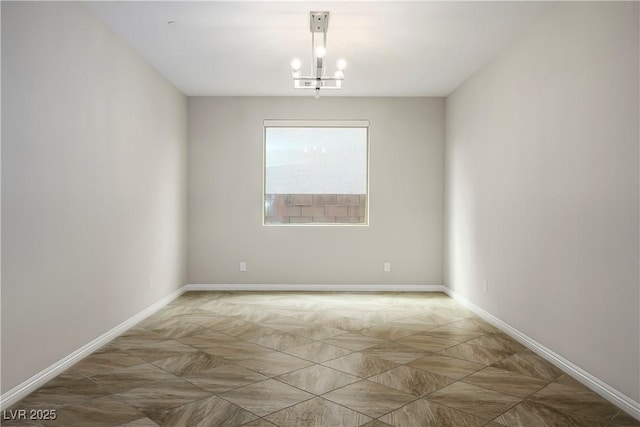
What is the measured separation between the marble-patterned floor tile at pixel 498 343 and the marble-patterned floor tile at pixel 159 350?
7.58ft

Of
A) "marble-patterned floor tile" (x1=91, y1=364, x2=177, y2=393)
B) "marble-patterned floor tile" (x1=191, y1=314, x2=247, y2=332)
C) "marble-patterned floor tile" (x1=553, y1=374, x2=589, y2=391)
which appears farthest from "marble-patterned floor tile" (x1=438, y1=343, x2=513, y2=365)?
"marble-patterned floor tile" (x1=91, y1=364, x2=177, y2=393)

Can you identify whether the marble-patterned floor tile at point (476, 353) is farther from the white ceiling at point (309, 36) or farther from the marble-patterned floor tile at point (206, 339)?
the white ceiling at point (309, 36)

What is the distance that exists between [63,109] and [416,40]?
2.83 metres

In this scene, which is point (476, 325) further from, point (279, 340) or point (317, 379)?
point (317, 379)

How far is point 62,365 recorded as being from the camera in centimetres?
295

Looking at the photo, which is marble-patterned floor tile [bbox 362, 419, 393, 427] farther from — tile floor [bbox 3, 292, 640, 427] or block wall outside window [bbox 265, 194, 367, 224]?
block wall outside window [bbox 265, 194, 367, 224]

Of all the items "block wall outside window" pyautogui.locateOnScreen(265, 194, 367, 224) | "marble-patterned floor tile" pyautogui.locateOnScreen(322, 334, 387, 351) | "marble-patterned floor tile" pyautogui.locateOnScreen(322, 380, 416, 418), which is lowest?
"marble-patterned floor tile" pyautogui.locateOnScreen(322, 334, 387, 351)

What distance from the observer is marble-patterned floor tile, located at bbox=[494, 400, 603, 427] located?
7.50 feet

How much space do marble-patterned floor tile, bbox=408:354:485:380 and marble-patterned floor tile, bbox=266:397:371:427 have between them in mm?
874

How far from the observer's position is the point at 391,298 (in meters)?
5.52

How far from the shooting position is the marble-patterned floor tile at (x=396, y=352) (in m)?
3.28

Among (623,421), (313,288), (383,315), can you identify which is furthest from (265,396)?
(313,288)

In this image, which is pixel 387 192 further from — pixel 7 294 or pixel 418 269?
pixel 7 294

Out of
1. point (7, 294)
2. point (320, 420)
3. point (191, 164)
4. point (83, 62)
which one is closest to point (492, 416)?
point (320, 420)
